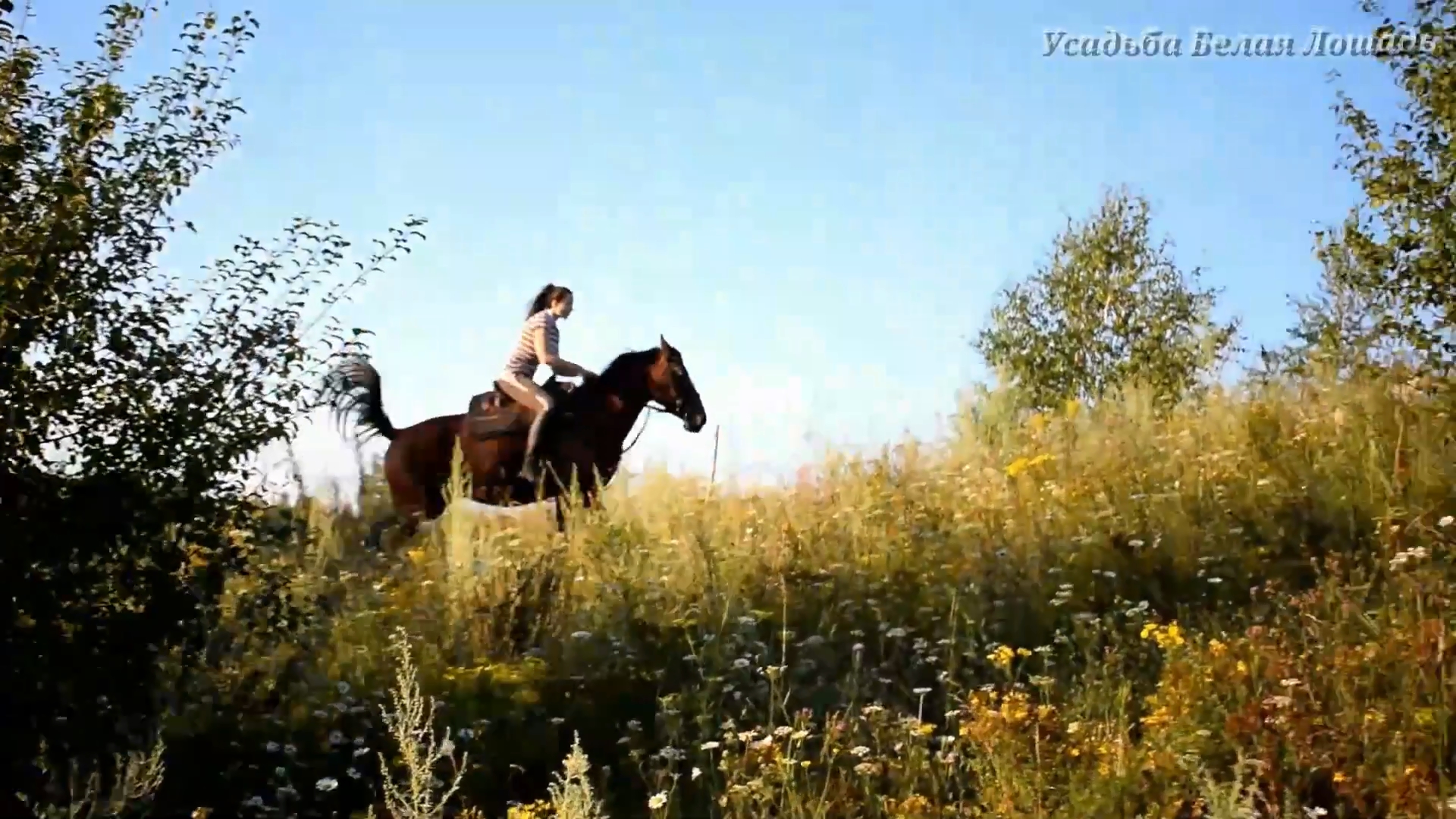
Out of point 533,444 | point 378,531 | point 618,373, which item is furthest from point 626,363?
point 378,531

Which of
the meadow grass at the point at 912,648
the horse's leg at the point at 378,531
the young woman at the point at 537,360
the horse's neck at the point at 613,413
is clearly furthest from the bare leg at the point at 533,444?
the meadow grass at the point at 912,648

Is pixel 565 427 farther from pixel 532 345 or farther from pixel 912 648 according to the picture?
pixel 912 648

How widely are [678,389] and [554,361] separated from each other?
121 cm

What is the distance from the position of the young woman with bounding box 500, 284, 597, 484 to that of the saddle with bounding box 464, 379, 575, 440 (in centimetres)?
10

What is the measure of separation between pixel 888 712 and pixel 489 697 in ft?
6.40

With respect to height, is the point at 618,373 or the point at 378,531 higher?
the point at 618,373

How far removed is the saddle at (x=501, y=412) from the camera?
42.4 feet

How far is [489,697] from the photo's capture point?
7.00m

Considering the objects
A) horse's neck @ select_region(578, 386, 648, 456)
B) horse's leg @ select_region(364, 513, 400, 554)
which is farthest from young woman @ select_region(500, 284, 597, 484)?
horse's leg @ select_region(364, 513, 400, 554)

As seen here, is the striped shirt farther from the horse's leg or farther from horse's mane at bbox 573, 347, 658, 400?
the horse's leg

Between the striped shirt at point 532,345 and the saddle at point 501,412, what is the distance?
0.73 ft

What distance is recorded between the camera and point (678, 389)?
1309cm

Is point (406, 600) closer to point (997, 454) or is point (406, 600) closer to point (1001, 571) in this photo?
point (1001, 571)

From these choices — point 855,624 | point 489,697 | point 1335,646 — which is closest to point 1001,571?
point 855,624
